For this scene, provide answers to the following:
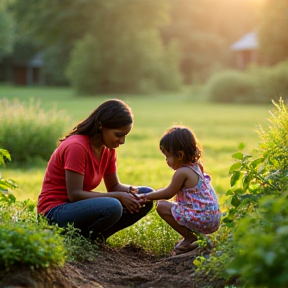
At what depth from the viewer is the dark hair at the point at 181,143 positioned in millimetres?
5074

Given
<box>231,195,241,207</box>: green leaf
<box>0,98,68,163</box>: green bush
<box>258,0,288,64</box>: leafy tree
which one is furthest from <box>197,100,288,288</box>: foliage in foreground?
<box>258,0,288,64</box>: leafy tree

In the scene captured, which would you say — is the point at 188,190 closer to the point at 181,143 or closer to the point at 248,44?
the point at 181,143

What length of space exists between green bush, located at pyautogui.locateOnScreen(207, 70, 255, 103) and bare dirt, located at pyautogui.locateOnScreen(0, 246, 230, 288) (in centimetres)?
3370

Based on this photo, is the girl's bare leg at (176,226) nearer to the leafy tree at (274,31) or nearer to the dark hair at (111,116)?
the dark hair at (111,116)

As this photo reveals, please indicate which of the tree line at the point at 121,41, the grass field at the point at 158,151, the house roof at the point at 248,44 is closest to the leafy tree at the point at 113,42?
the tree line at the point at 121,41

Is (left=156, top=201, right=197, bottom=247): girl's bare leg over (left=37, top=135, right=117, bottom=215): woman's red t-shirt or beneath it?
beneath

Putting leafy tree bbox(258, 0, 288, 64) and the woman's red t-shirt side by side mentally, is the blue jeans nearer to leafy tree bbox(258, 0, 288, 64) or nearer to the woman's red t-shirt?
the woman's red t-shirt

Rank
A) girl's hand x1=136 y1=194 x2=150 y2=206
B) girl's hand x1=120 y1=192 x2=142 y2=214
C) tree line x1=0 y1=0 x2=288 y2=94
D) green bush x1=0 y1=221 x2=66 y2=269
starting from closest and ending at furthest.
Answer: green bush x1=0 y1=221 x2=66 y2=269 → girl's hand x1=120 y1=192 x2=142 y2=214 → girl's hand x1=136 y1=194 x2=150 y2=206 → tree line x1=0 y1=0 x2=288 y2=94

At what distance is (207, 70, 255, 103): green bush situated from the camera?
38594 mm

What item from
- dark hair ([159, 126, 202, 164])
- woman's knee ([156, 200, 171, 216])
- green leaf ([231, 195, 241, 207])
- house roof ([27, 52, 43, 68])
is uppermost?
house roof ([27, 52, 43, 68])

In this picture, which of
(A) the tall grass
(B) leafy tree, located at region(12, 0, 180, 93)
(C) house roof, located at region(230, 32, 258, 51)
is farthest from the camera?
(C) house roof, located at region(230, 32, 258, 51)

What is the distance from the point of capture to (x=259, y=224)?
11.3ft

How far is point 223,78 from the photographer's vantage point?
3969 centimetres

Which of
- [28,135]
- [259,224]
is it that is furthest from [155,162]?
[259,224]
